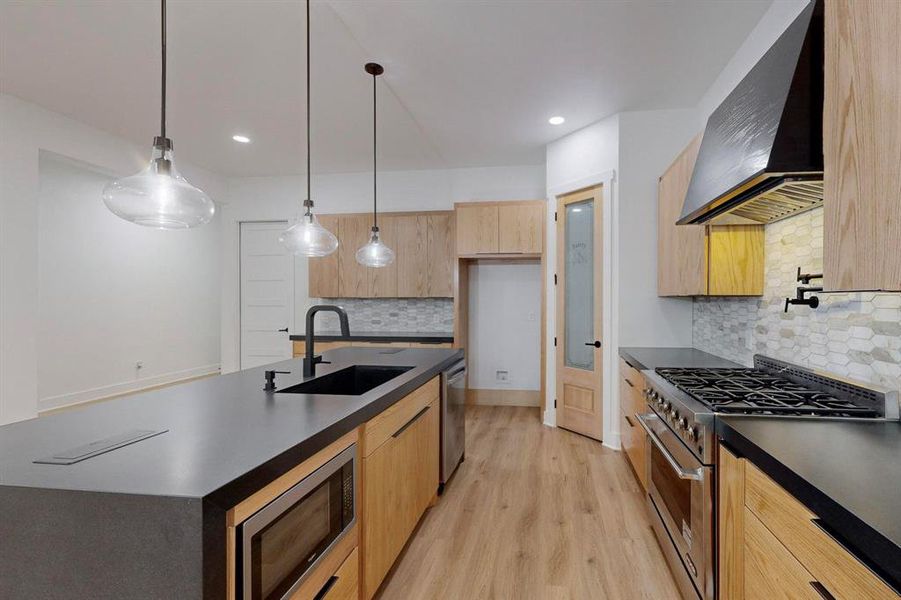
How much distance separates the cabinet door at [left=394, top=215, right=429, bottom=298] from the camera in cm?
519

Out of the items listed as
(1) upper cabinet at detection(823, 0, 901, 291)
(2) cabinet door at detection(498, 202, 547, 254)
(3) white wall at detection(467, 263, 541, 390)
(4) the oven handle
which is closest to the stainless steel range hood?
(1) upper cabinet at detection(823, 0, 901, 291)

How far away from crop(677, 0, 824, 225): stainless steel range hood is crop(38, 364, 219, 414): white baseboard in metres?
6.58

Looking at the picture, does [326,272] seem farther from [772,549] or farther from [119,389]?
[772,549]

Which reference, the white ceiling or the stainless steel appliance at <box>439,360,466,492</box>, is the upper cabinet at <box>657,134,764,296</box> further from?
the stainless steel appliance at <box>439,360,466,492</box>

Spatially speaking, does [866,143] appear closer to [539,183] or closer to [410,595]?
[410,595]

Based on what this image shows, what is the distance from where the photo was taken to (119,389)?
220 inches

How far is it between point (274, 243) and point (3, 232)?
2772 mm

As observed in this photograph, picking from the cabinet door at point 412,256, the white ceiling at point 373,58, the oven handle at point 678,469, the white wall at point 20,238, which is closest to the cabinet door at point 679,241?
the white ceiling at point 373,58

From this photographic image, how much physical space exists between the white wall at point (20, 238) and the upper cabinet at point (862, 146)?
17.4 feet

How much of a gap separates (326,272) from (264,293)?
1239 millimetres

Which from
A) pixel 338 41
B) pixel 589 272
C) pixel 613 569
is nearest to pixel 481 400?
pixel 589 272

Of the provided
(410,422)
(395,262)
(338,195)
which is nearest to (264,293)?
(338,195)

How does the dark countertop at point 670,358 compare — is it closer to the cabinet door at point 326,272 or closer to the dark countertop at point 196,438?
the dark countertop at point 196,438

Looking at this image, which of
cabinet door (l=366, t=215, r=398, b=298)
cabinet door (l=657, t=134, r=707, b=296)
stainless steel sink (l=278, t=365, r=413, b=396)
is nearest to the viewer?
stainless steel sink (l=278, t=365, r=413, b=396)
